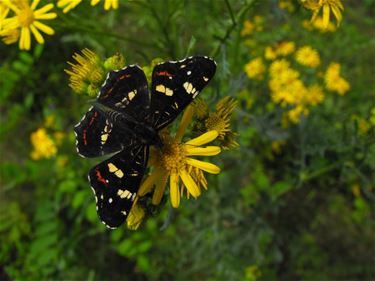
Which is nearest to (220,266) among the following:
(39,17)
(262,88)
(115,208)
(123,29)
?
(262,88)

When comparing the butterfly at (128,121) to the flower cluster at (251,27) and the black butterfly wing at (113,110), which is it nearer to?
the black butterfly wing at (113,110)

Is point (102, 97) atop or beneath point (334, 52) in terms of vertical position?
atop

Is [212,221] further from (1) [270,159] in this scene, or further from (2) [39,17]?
(2) [39,17]

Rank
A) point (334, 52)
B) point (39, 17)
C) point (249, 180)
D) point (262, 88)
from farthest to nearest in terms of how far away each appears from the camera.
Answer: point (334, 52) → point (249, 180) → point (262, 88) → point (39, 17)

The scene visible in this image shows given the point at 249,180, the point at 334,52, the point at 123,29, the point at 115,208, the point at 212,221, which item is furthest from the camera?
the point at 123,29

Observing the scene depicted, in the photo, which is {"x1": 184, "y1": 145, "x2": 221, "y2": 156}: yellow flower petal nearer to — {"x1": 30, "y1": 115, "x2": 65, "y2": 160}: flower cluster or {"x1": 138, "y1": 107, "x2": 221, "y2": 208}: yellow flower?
{"x1": 138, "y1": 107, "x2": 221, "y2": 208}: yellow flower

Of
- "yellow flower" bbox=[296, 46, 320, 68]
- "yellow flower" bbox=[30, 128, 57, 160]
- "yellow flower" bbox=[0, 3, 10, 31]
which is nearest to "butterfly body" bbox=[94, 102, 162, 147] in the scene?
"yellow flower" bbox=[0, 3, 10, 31]

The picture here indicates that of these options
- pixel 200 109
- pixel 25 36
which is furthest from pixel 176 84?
pixel 25 36
